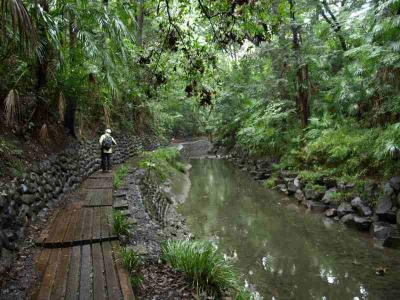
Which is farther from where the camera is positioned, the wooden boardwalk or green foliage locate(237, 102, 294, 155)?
green foliage locate(237, 102, 294, 155)

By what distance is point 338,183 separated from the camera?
9.71 meters

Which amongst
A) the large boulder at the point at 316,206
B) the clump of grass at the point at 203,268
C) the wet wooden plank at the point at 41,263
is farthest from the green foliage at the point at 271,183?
the wet wooden plank at the point at 41,263

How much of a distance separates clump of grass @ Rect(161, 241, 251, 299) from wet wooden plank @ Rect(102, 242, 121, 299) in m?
0.79

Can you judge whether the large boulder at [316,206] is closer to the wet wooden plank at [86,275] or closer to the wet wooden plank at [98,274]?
the wet wooden plank at [98,274]

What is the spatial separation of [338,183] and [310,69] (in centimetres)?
629

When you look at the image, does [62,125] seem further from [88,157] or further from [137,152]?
[137,152]

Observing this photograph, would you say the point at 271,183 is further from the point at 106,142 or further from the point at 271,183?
the point at 106,142

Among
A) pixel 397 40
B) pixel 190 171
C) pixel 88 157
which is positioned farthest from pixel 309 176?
pixel 190 171

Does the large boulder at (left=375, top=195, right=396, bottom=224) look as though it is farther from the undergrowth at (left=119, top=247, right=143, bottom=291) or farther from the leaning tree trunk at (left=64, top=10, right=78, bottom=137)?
the leaning tree trunk at (left=64, top=10, right=78, bottom=137)

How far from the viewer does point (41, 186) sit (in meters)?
6.60

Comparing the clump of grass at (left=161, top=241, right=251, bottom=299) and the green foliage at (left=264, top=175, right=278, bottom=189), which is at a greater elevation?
the clump of grass at (left=161, top=241, right=251, bottom=299)

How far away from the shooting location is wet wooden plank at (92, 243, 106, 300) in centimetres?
371

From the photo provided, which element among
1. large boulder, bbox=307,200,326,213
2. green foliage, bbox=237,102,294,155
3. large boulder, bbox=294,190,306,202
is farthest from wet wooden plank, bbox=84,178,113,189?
green foliage, bbox=237,102,294,155

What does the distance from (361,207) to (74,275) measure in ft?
24.1
